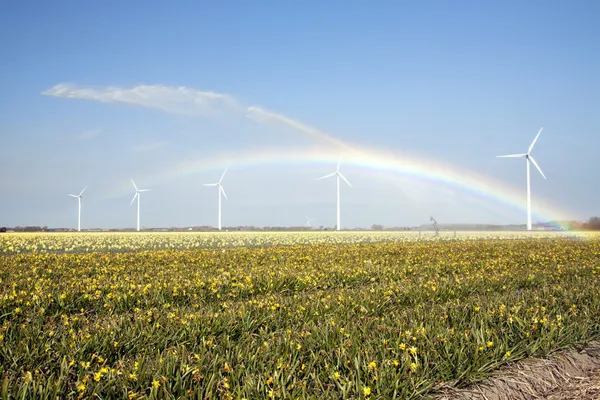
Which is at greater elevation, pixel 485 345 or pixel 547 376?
pixel 485 345

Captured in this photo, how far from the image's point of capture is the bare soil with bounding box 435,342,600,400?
604 cm

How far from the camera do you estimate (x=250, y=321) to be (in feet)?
26.5

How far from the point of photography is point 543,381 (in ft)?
22.1

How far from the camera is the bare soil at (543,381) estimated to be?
604 centimetres

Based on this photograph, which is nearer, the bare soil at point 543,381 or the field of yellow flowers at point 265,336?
the field of yellow flowers at point 265,336

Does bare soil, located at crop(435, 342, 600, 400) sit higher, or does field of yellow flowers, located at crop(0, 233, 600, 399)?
field of yellow flowers, located at crop(0, 233, 600, 399)

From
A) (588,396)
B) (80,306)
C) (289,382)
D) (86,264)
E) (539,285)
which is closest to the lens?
(289,382)

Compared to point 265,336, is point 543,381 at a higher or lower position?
lower

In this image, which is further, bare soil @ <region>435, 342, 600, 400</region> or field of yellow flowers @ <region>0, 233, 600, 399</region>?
bare soil @ <region>435, 342, 600, 400</region>

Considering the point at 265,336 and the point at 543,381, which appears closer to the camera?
the point at 543,381

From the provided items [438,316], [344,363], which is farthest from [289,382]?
[438,316]

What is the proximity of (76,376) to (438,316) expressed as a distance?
5.73 metres

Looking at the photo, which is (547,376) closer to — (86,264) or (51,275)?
(51,275)

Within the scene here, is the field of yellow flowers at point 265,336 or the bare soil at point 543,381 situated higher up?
the field of yellow flowers at point 265,336
